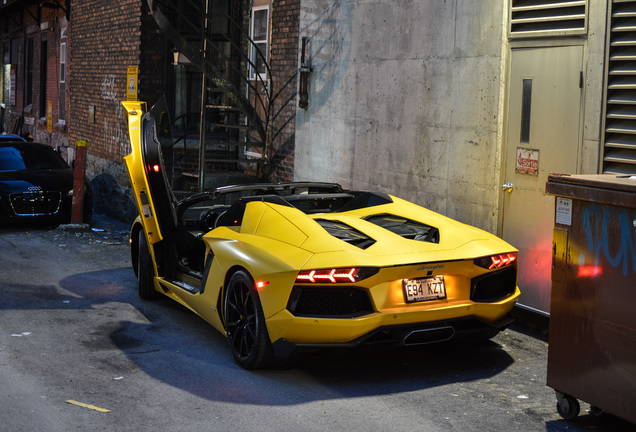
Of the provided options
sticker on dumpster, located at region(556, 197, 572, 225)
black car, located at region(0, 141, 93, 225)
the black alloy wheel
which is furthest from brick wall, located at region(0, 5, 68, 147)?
sticker on dumpster, located at region(556, 197, 572, 225)

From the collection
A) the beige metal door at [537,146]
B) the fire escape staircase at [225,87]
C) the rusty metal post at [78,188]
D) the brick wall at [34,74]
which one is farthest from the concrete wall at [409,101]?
the brick wall at [34,74]

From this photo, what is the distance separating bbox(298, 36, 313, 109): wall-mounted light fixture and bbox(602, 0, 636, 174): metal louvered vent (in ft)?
17.6

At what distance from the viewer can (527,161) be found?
808 cm

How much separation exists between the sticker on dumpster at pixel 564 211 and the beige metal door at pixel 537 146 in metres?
2.34

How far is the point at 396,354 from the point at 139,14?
10178mm

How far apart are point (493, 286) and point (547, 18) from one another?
2754mm

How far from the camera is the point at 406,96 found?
989 cm

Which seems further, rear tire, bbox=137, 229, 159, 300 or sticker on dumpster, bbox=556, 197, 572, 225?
rear tire, bbox=137, 229, 159, 300

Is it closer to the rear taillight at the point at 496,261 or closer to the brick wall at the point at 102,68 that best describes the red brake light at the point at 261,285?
the rear taillight at the point at 496,261

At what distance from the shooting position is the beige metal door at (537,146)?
759 cm

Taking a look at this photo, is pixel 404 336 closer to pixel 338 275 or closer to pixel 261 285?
pixel 338 275

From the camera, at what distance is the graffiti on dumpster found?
4863mm

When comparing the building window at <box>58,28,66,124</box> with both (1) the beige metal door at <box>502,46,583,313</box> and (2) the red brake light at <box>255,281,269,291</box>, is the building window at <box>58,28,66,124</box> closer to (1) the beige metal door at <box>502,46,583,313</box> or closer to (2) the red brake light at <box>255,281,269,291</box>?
(1) the beige metal door at <box>502,46,583,313</box>

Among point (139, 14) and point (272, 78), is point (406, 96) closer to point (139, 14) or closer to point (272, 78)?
point (272, 78)
